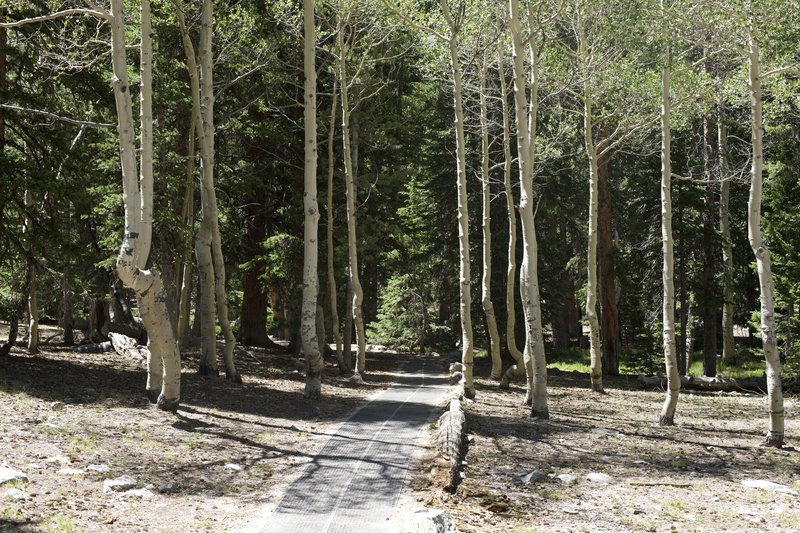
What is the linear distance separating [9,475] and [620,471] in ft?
23.7

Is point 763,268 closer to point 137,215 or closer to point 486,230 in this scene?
point 486,230

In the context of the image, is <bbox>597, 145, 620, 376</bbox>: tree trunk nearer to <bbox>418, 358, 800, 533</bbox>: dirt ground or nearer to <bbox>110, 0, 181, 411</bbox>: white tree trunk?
<bbox>418, 358, 800, 533</bbox>: dirt ground

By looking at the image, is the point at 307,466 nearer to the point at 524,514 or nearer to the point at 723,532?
the point at 524,514

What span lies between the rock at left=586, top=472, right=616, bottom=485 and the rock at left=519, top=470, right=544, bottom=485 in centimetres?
61

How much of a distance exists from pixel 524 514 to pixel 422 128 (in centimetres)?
2379

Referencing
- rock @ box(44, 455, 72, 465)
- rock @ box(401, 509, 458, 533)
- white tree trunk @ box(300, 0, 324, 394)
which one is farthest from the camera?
white tree trunk @ box(300, 0, 324, 394)

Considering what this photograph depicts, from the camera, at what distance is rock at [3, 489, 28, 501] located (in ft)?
21.2

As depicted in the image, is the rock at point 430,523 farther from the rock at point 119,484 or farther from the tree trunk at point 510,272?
the tree trunk at point 510,272

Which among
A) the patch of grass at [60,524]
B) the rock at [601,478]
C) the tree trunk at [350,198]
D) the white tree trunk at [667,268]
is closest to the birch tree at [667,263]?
the white tree trunk at [667,268]

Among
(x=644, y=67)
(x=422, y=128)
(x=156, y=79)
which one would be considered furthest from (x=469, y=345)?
(x=422, y=128)

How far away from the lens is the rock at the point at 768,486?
8.77 meters

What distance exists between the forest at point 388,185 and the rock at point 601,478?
375 centimetres

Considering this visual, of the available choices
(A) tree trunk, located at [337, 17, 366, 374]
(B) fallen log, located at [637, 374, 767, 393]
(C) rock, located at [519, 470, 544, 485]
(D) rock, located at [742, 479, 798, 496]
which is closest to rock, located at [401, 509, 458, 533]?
(C) rock, located at [519, 470, 544, 485]

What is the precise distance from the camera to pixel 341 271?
75.7ft
